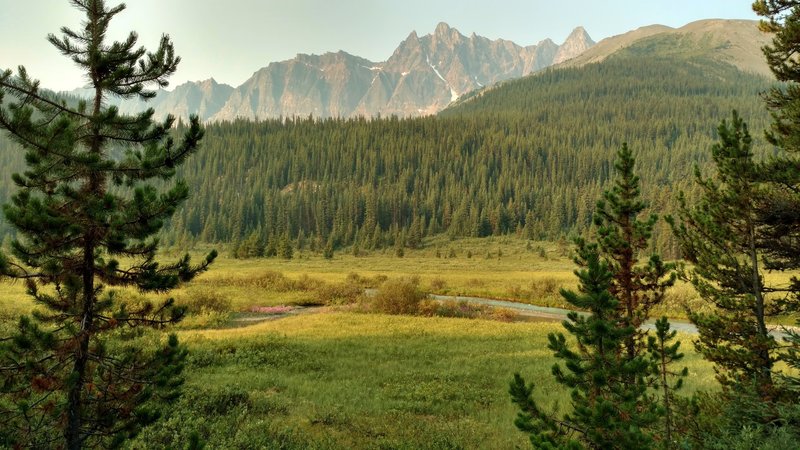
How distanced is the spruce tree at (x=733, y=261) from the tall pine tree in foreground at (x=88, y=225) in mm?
11448

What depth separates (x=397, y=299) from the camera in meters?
38.9

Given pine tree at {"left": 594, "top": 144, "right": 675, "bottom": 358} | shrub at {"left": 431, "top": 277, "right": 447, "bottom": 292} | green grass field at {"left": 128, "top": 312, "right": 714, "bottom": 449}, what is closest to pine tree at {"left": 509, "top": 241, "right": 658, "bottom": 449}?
pine tree at {"left": 594, "top": 144, "right": 675, "bottom": 358}

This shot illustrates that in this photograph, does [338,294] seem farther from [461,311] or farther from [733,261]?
[733,261]

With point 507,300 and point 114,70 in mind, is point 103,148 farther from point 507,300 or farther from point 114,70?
point 507,300

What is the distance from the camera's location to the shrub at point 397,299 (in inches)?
1519

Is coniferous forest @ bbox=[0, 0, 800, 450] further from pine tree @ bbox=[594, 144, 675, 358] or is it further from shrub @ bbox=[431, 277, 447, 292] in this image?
shrub @ bbox=[431, 277, 447, 292]

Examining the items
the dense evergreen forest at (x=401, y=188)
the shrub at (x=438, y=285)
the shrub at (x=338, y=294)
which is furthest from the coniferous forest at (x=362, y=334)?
the dense evergreen forest at (x=401, y=188)

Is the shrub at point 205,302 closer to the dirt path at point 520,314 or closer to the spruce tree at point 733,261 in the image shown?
the dirt path at point 520,314

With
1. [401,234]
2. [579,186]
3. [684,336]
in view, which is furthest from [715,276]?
[579,186]

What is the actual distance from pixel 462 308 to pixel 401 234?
85.1 meters

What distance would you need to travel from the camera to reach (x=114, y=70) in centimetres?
695

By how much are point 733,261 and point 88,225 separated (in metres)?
13.6

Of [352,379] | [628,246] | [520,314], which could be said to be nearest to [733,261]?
[628,246]

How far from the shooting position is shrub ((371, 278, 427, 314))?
3859cm
